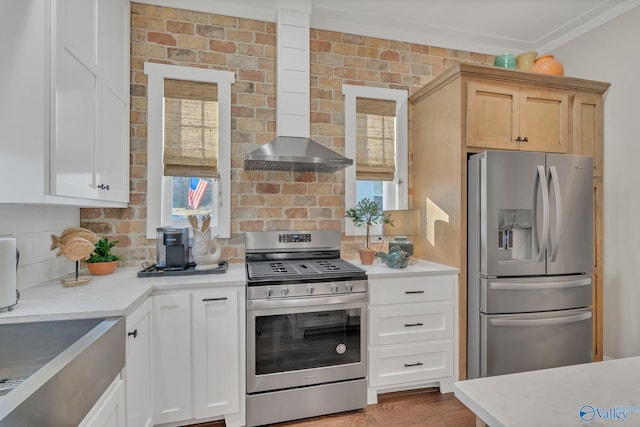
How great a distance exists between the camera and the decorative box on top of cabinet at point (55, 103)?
1.33 m

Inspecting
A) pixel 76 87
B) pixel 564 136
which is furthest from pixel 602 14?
pixel 76 87

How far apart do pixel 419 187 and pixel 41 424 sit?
2762 mm

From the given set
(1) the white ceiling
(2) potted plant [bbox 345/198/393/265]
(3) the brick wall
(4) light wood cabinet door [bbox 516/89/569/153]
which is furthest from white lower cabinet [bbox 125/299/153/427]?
(4) light wood cabinet door [bbox 516/89/569/153]

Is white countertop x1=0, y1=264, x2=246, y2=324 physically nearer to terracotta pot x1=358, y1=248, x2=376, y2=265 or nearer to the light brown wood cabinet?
terracotta pot x1=358, y1=248, x2=376, y2=265

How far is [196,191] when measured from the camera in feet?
8.31

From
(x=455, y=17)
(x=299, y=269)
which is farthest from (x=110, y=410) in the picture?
(x=455, y=17)

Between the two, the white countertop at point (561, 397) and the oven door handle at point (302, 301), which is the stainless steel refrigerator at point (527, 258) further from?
the white countertop at point (561, 397)

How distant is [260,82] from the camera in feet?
8.67

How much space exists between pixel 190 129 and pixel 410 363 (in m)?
2.38

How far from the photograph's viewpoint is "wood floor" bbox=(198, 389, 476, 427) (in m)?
2.04

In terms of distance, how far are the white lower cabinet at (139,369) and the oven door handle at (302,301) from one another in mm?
561

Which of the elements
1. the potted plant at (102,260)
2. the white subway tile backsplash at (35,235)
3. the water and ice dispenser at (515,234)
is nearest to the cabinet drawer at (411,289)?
the water and ice dispenser at (515,234)

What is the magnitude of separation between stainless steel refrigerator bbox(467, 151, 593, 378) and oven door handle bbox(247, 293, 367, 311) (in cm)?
93

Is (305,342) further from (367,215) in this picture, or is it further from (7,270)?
(7,270)
